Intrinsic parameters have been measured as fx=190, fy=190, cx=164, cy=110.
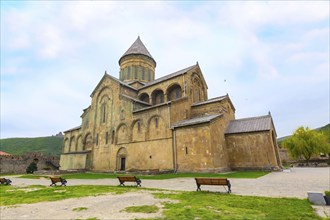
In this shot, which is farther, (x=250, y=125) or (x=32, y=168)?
(x=32, y=168)

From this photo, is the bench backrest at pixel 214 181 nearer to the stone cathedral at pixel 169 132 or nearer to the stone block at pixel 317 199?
the stone block at pixel 317 199

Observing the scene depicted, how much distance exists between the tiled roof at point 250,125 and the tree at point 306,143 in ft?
56.5

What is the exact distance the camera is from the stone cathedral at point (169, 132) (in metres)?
19.3

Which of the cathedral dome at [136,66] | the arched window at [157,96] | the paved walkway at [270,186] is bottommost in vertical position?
the paved walkway at [270,186]

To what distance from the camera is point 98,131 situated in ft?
92.5

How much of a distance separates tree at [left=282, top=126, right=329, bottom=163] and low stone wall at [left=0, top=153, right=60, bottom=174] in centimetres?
4567

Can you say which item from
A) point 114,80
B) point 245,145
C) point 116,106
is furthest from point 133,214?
point 114,80

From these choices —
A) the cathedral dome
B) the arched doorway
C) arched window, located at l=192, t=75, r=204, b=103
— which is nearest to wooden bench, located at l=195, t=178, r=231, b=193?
the arched doorway

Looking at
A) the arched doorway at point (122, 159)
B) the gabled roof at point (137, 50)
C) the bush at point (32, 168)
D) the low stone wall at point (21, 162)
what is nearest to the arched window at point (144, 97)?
the arched doorway at point (122, 159)

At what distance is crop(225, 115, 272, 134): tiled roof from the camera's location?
20780 millimetres

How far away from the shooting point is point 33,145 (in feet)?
200

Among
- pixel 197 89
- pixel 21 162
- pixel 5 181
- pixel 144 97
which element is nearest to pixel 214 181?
pixel 5 181

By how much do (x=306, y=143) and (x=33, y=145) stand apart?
73.0 m

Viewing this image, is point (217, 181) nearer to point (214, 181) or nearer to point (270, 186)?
point (214, 181)
